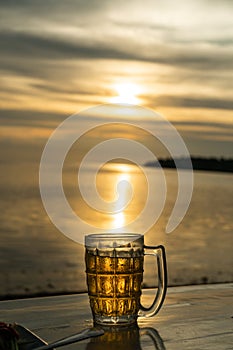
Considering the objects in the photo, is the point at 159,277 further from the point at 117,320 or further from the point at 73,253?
the point at 73,253

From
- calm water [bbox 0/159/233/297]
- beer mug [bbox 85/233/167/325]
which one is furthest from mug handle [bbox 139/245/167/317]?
calm water [bbox 0/159/233/297]

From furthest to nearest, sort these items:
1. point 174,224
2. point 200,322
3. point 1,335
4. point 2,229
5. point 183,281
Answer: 1. point 174,224
2. point 2,229
3. point 183,281
4. point 200,322
5. point 1,335

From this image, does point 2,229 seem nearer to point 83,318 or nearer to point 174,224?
point 174,224

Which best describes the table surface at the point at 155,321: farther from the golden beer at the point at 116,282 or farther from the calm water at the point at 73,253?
the calm water at the point at 73,253

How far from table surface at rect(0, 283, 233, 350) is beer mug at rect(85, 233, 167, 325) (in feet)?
0.13

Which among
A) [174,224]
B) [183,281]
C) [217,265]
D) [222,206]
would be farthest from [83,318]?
[222,206]

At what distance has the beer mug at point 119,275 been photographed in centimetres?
155

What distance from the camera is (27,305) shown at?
1793 millimetres

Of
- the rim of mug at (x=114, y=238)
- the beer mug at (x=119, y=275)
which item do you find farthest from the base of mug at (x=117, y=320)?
the rim of mug at (x=114, y=238)

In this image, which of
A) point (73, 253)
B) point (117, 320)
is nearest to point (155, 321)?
point (117, 320)

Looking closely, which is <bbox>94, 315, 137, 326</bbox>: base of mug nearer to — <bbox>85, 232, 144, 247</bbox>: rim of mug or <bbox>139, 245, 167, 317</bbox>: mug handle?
<bbox>139, 245, 167, 317</bbox>: mug handle

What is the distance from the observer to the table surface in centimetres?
143

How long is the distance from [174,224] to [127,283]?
Result: 52.5 ft

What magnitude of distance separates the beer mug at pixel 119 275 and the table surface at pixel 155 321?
41 millimetres
